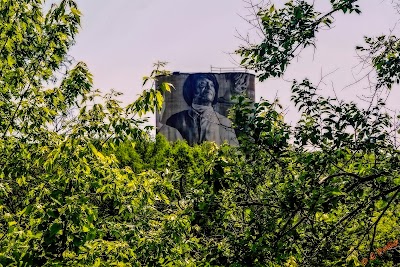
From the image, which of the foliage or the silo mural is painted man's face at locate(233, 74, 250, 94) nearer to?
the silo mural

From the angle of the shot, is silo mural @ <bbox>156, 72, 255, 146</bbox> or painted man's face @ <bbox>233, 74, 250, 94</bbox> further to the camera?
A: painted man's face @ <bbox>233, 74, 250, 94</bbox>

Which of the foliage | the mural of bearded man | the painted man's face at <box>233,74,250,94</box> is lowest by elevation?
the foliage

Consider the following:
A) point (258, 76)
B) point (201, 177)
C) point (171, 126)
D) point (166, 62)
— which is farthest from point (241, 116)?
point (171, 126)

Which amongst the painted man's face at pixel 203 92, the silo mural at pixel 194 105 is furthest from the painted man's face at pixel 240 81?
the painted man's face at pixel 203 92

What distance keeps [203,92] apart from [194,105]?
1.92 metres

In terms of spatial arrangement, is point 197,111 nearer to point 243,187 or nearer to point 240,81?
point 240,81

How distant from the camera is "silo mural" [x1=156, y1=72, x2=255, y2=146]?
2276 inches

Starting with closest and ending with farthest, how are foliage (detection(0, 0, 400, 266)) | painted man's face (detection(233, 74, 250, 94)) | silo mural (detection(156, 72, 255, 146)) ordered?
foliage (detection(0, 0, 400, 266)) → silo mural (detection(156, 72, 255, 146)) → painted man's face (detection(233, 74, 250, 94))

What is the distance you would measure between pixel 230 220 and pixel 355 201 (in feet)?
4.73

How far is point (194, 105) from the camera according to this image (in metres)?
58.3

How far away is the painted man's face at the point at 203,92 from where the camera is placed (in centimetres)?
5850

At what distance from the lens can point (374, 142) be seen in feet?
16.0

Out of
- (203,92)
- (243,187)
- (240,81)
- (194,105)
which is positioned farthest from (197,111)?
(243,187)

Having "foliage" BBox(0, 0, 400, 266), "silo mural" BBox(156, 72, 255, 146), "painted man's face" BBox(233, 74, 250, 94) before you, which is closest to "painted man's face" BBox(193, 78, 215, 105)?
"silo mural" BBox(156, 72, 255, 146)
